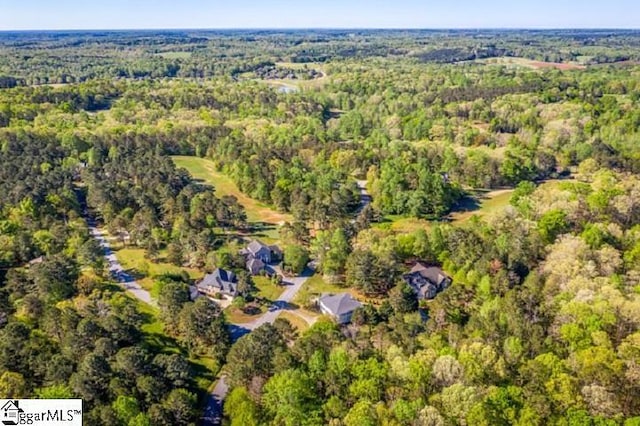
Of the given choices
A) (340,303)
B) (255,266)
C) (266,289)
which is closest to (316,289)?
(266,289)

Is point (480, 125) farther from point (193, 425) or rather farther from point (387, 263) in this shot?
point (193, 425)

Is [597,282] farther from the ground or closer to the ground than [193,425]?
farther from the ground

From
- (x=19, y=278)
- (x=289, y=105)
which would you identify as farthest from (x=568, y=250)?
(x=289, y=105)

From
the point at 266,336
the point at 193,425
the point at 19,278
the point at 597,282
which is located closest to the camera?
the point at 193,425

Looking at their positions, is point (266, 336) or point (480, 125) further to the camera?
point (480, 125)

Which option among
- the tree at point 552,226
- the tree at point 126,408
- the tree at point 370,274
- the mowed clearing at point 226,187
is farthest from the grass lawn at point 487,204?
the tree at point 126,408

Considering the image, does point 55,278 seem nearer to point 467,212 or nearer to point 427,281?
point 427,281

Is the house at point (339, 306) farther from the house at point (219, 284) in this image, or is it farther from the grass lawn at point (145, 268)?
the grass lawn at point (145, 268)
